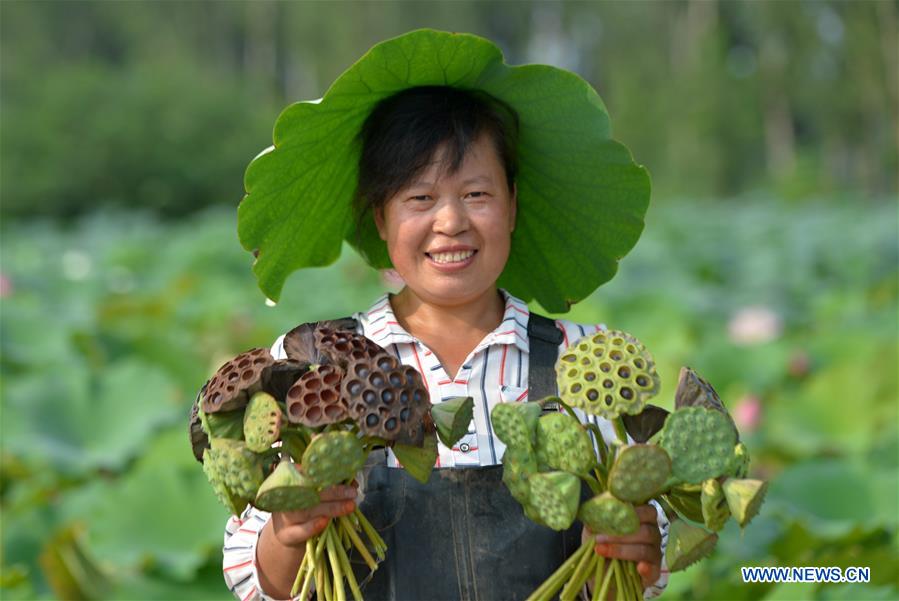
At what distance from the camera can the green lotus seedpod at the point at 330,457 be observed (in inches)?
44.4

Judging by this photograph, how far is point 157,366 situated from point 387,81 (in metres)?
2.95

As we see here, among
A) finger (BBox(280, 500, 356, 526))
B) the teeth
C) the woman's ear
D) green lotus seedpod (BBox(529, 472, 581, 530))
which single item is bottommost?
green lotus seedpod (BBox(529, 472, 581, 530))

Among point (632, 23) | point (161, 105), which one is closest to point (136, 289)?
point (161, 105)

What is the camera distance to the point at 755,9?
24.3 meters

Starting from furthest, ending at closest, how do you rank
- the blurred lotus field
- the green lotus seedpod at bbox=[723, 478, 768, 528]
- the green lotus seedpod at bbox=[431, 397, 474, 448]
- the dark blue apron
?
1. the blurred lotus field
2. the dark blue apron
3. the green lotus seedpod at bbox=[431, 397, 474, 448]
4. the green lotus seedpod at bbox=[723, 478, 768, 528]

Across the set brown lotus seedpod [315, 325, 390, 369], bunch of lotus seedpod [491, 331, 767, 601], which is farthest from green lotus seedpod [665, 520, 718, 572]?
brown lotus seedpod [315, 325, 390, 369]

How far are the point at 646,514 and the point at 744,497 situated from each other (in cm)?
12

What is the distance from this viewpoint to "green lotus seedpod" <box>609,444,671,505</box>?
1.12m

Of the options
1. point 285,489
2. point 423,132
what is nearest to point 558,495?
point 285,489

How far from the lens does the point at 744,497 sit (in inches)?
43.4

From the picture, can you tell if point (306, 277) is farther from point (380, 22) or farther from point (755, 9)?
point (380, 22)

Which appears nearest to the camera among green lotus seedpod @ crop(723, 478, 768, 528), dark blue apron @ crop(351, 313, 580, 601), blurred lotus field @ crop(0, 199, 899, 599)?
green lotus seedpod @ crop(723, 478, 768, 528)

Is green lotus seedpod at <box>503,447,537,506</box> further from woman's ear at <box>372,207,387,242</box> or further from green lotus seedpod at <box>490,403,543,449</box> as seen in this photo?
woman's ear at <box>372,207,387,242</box>

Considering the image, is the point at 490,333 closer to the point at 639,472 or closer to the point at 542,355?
the point at 542,355
